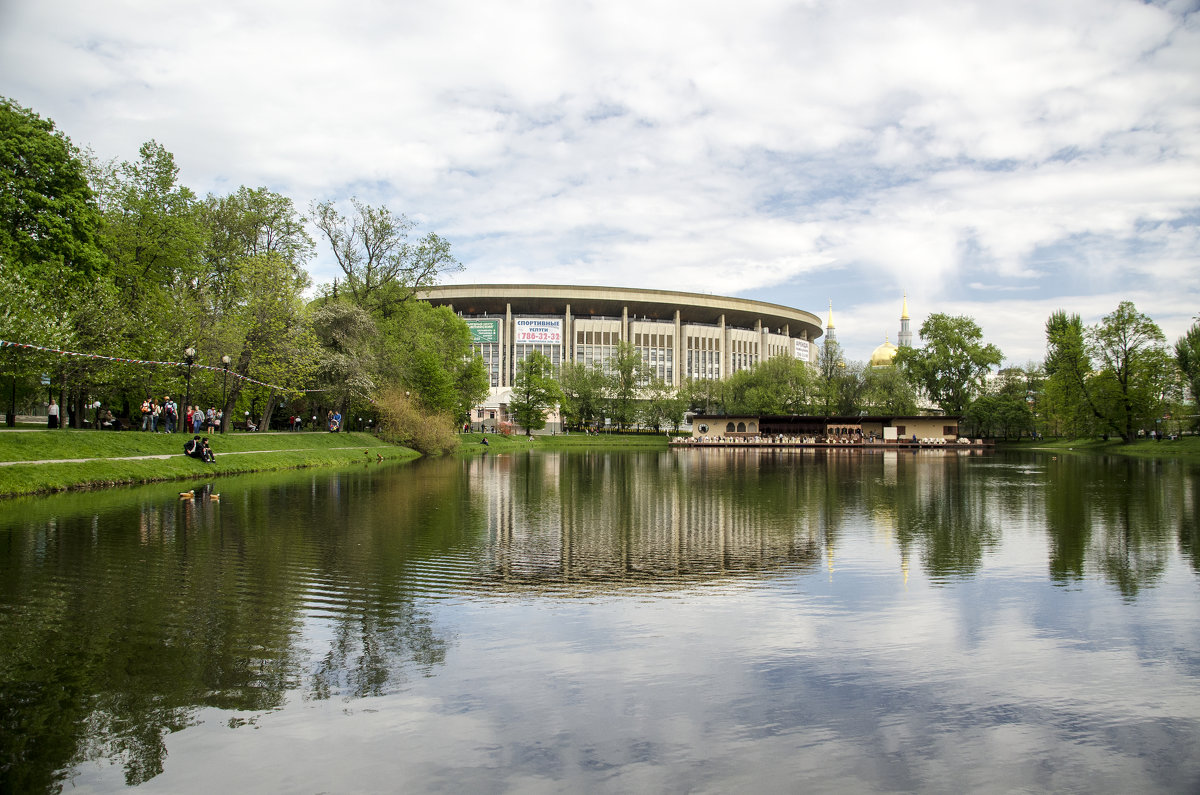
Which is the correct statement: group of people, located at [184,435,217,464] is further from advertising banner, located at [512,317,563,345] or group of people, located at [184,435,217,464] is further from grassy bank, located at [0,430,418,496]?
advertising banner, located at [512,317,563,345]

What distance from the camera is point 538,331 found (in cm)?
11975

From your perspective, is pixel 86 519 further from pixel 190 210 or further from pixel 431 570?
pixel 190 210

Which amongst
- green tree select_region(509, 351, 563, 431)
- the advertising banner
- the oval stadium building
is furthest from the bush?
the advertising banner

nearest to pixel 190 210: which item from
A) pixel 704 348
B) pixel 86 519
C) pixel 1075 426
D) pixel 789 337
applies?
pixel 86 519

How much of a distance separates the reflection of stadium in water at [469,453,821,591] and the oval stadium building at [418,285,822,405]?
93644 mm

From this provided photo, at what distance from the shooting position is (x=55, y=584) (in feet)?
31.8

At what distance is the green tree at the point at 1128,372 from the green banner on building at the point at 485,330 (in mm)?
76851

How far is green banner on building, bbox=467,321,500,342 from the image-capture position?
11631 cm

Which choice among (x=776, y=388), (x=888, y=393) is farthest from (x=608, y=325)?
(x=888, y=393)

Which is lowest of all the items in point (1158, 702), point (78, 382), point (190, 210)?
point (1158, 702)

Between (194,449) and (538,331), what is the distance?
90.7 metres

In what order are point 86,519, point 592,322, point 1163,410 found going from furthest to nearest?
1. point 592,322
2. point 1163,410
3. point 86,519

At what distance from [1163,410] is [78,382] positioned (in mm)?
72935

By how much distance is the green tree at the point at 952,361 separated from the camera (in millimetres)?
88688
